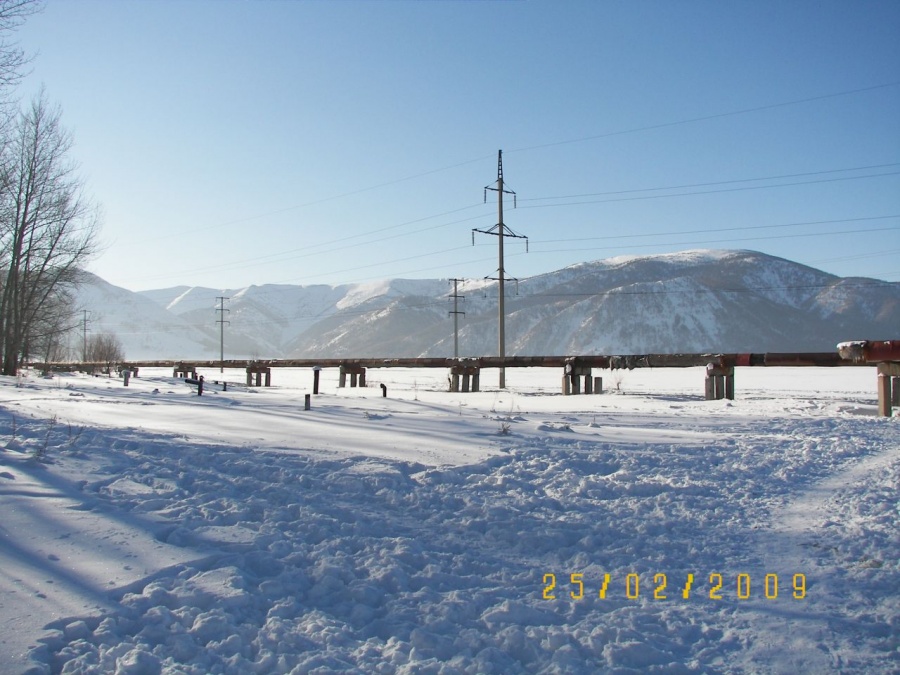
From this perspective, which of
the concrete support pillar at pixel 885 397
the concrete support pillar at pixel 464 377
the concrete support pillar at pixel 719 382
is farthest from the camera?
the concrete support pillar at pixel 464 377

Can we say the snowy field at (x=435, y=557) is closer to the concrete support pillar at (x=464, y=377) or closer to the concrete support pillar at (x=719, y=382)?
the concrete support pillar at (x=719, y=382)

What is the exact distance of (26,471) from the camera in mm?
5422

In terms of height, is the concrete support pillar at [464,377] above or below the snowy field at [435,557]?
above

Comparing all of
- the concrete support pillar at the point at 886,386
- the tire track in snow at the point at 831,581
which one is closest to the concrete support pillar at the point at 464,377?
the concrete support pillar at the point at 886,386

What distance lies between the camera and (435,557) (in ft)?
14.2

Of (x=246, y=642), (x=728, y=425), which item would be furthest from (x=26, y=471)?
(x=728, y=425)
